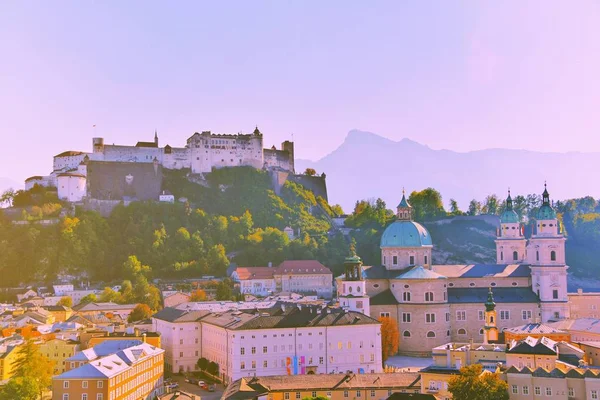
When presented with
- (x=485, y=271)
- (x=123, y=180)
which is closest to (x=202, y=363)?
(x=485, y=271)

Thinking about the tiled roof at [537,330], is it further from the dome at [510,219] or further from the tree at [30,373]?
the tree at [30,373]

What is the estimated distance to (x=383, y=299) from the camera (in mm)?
61438

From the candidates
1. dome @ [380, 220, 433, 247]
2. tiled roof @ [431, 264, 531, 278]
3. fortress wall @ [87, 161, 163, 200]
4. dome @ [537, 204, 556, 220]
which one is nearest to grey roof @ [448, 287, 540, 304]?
tiled roof @ [431, 264, 531, 278]

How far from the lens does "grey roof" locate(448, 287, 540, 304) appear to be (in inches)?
2480

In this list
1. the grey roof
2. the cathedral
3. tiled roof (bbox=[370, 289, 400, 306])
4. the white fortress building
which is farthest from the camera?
the white fortress building

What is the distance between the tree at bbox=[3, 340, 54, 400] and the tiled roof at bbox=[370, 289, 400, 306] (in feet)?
78.3

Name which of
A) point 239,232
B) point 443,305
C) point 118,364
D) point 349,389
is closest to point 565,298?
point 443,305

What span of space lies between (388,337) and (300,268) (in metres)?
28.8

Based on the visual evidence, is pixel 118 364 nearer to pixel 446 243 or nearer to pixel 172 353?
pixel 172 353

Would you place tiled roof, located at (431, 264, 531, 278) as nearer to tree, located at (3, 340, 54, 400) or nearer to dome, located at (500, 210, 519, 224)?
dome, located at (500, 210, 519, 224)

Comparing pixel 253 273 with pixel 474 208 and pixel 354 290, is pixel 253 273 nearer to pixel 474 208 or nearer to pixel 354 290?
pixel 354 290

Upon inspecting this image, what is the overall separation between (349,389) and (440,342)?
63.7 ft

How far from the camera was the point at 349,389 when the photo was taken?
42625mm

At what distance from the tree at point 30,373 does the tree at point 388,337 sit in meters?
22.9
